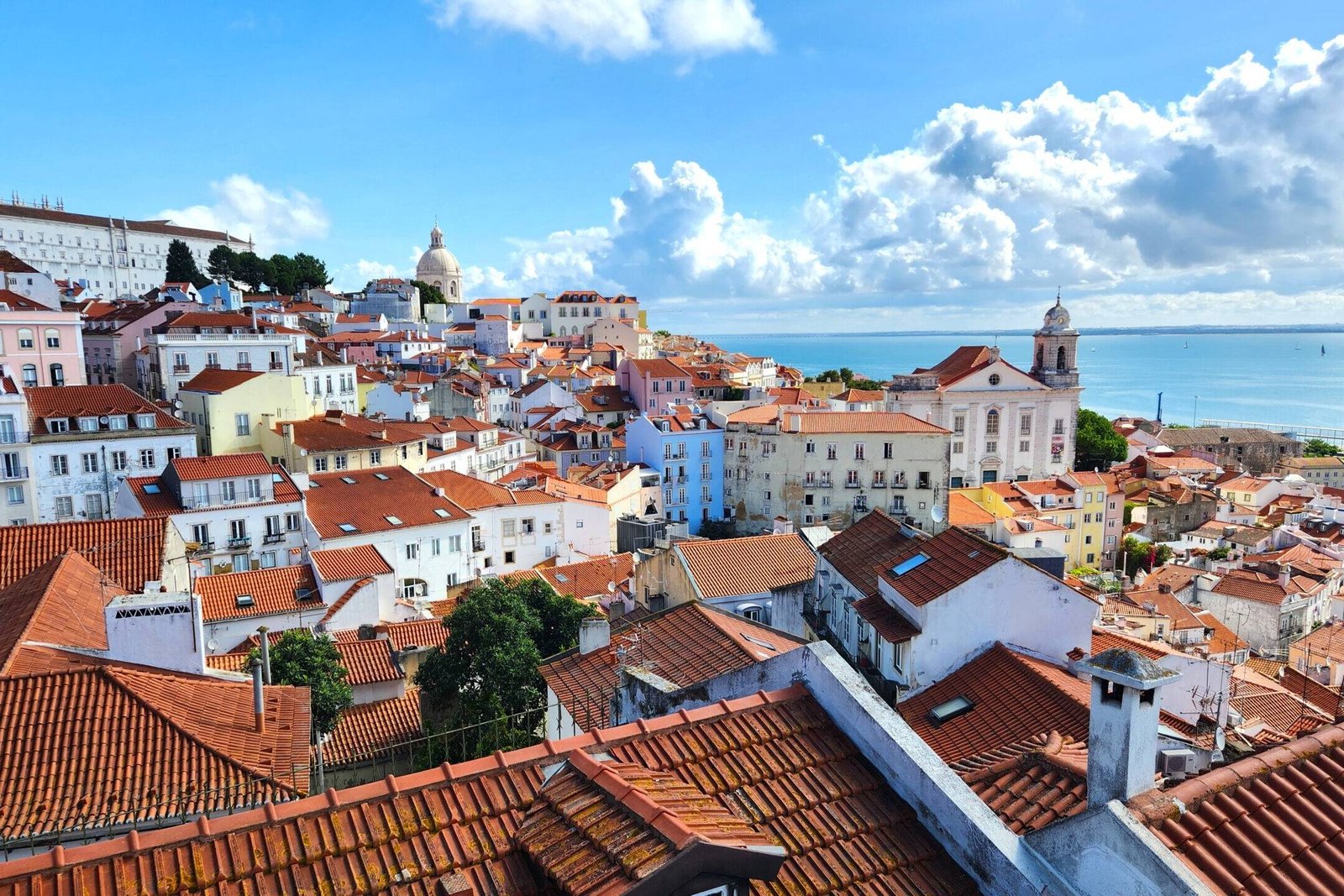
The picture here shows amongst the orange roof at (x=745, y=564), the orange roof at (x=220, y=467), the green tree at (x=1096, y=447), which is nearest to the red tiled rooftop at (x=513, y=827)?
the orange roof at (x=745, y=564)

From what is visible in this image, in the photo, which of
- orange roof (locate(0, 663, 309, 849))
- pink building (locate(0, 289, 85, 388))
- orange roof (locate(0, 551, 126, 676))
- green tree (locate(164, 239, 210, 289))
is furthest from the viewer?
green tree (locate(164, 239, 210, 289))

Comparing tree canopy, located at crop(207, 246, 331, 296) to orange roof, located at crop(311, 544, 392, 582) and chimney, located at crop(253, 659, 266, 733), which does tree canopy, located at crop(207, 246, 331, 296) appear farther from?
chimney, located at crop(253, 659, 266, 733)

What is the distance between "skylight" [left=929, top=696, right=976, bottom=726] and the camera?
11.4 meters

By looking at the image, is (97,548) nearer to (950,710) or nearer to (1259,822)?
(950,710)

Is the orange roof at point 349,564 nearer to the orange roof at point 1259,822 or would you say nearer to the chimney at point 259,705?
the chimney at point 259,705

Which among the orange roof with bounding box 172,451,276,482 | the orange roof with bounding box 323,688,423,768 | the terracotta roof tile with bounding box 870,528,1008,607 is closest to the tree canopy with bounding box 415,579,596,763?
the orange roof with bounding box 323,688,423,768

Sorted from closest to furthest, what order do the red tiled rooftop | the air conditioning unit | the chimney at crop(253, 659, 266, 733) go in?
the red tiled rooftop
the air conditioning unit
the chimney at crop(253, 659, 266, 733)

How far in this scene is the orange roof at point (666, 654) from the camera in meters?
10.8

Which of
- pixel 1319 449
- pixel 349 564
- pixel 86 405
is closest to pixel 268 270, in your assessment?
pixel 86 405

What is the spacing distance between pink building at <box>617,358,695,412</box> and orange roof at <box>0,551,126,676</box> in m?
52.0

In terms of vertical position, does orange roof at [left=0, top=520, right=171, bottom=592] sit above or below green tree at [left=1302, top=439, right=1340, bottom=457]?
above

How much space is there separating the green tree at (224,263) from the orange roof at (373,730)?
8928 centimetres

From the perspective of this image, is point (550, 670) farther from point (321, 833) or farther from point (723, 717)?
point (321, 833)

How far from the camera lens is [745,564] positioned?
18.2 meters
